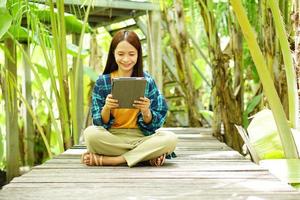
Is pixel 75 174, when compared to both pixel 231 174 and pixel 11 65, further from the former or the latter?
pixel 11 65

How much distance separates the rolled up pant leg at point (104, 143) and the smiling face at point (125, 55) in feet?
1.19

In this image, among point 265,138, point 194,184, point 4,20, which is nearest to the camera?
point 194,184

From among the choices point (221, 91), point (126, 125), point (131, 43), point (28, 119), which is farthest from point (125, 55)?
point (28, 119)

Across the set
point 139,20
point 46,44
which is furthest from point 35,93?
point 46,44

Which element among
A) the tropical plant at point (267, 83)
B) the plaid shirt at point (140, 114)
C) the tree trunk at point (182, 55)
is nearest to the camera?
the tropical plant at point (267, 83)

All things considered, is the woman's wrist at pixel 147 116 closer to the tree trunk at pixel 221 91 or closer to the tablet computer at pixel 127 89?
the tablet computer at pixel 127 89

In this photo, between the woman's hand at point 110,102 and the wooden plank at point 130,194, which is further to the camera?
the woman's hand at point 110,102

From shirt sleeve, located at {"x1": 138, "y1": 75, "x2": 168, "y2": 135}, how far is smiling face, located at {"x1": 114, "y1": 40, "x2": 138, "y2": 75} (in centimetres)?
18

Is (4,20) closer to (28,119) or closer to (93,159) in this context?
(93,159)

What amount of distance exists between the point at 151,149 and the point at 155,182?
50cm

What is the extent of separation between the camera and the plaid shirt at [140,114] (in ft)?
9.55

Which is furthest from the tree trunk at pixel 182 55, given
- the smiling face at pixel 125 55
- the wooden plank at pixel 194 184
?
the wooden plank at pixel 194 184

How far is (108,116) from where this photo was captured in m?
2.88

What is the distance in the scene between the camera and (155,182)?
7.63 feet
